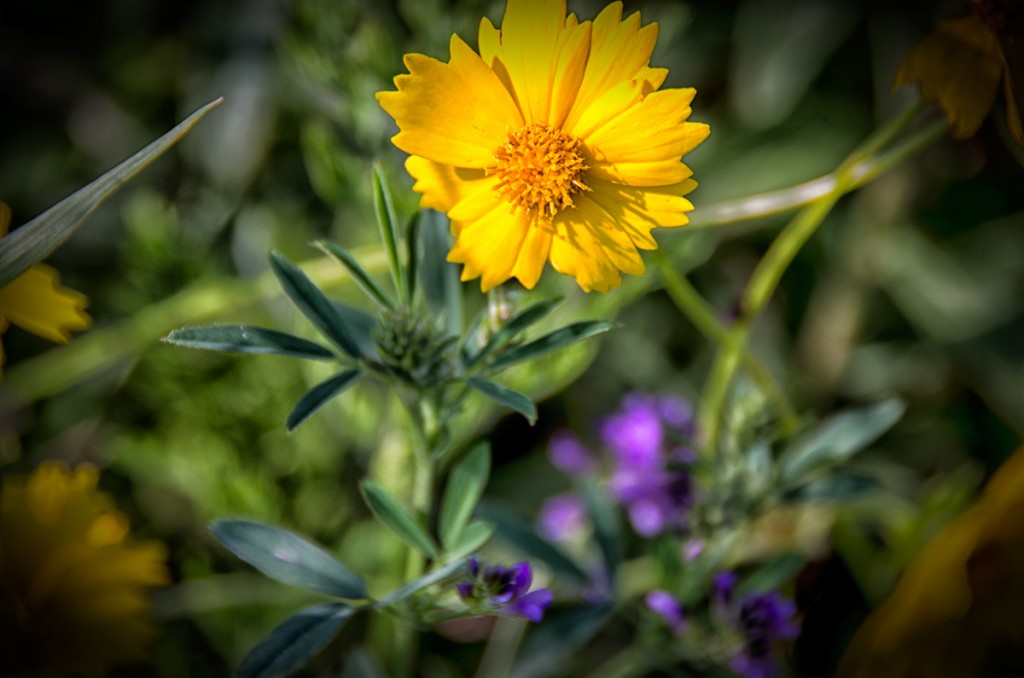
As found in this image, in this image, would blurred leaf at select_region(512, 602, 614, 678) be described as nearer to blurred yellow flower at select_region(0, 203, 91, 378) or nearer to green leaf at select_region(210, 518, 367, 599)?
green leaf at select_region(210, 518, 367, 599)

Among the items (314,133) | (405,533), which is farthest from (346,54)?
(405,533)

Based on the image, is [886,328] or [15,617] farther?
[886,328]

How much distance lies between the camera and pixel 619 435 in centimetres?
111

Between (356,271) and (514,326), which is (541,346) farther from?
(356,271)

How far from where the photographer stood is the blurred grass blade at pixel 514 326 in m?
0.74

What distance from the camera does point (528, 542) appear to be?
3.20ft

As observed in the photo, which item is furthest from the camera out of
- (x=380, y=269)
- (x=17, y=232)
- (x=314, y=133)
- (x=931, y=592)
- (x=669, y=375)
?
(x=669, y=375)

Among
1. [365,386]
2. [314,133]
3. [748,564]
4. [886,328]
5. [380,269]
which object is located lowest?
[748,564]

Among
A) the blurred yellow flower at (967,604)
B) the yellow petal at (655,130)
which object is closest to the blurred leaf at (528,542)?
the blurred yellow flower at (967,604)

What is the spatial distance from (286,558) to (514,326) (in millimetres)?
303

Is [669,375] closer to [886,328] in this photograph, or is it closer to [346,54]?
[886,328]

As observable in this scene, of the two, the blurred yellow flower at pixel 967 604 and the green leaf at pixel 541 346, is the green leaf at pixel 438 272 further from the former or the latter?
the blurred yellow flower at pixel 967 604

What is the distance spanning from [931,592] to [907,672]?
0.09 m

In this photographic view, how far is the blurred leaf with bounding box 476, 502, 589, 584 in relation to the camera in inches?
37.9
